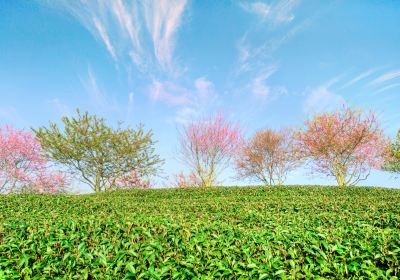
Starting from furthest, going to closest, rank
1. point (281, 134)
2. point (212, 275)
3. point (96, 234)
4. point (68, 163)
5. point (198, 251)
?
1. point (281, 134)
2. point (68, 163)
3. point (96, 234)
4. point (198, 251)
5. point (212, 275)

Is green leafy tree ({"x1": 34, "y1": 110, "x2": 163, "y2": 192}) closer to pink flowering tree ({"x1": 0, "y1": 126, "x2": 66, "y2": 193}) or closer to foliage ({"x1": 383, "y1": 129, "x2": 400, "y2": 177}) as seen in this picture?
pink flowering tree ({"x1": 0, "y1": 126, "x2": 66, "y2": 193})

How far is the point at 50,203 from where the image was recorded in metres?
11.4

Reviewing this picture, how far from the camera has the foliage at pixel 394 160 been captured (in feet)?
92.7

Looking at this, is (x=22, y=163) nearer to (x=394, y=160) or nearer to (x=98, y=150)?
(x=98, y=150)

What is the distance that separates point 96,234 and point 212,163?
21150 millimetres

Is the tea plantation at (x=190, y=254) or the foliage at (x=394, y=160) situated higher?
the foliage at (x=394, y=160)

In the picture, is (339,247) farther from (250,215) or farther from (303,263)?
(250,215)

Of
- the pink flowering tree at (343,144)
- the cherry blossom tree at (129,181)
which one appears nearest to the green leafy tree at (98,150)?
the cherry blossom tree at (129,181)

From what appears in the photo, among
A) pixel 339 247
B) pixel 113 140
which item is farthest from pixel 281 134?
pixel 339 247

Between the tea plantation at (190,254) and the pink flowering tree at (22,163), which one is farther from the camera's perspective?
the pink flowering tree at (22,163)

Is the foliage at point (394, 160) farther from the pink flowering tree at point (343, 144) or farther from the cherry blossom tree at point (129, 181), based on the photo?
the cherry blossom tree at point (129, 181)

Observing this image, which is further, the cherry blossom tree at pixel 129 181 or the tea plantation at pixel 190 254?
the cherry blossom tree at pixel 129 181

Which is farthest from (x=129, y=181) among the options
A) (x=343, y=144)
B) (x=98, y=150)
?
(x=343, y=144)

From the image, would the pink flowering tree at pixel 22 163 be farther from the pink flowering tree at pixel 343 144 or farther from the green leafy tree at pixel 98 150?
the pink flowering tree at pixel 343 144
